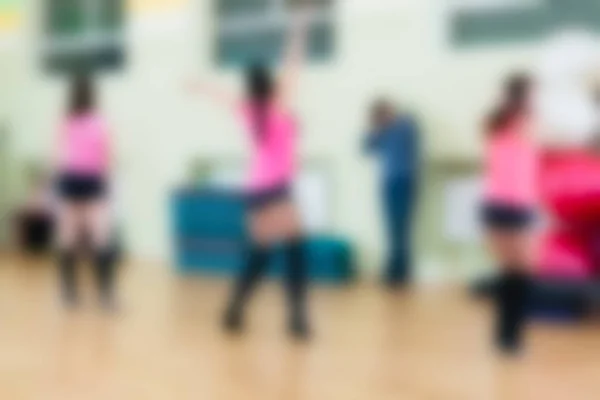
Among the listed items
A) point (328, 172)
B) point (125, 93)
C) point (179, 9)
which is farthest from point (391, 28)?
point (125, 93)

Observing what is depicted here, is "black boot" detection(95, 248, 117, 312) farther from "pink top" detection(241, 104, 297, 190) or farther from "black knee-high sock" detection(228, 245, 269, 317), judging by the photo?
"pink top" detection(241, 104, 297, 190)

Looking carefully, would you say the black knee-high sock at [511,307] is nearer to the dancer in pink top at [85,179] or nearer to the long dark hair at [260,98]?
the long dark hair at [260,98]

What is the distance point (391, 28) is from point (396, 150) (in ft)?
1.46

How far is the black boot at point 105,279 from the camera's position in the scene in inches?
136

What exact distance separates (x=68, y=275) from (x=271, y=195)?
1108 mm

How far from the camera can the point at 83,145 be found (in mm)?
3197

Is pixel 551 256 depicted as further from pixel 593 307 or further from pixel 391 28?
pixel 391 28

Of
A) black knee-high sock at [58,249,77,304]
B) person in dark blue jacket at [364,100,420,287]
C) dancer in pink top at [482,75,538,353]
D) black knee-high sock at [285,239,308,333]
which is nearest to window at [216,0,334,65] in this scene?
person in dark blue jacket at [364,100,420,287]

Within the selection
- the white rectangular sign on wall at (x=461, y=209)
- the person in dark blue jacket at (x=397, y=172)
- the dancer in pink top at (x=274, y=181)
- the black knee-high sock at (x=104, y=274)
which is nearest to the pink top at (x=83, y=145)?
the black knee-high sock at (x=104, y=274)

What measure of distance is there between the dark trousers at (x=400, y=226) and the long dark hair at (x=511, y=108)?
117 centimetres

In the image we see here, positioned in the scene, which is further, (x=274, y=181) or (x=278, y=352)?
(x=274, y=181)

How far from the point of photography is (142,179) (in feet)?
14.7

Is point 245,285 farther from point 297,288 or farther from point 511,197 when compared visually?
point 511,197

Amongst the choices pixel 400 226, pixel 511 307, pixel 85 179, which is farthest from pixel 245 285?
pixel 400 226
